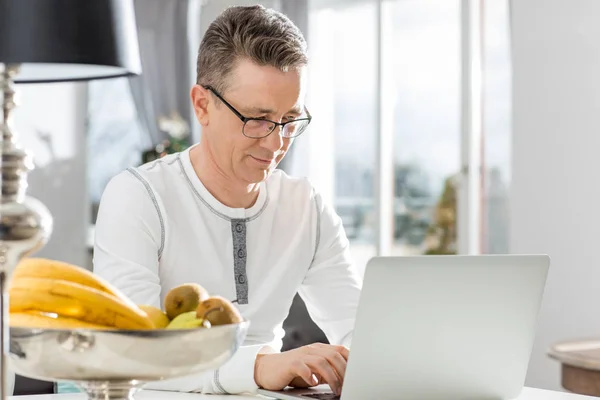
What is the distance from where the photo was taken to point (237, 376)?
4.85ft

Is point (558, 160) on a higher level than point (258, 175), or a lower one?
higher

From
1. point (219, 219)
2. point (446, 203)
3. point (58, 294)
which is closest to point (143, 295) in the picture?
point (219, 219)

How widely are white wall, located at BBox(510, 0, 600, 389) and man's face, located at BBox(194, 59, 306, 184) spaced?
8.16 ft

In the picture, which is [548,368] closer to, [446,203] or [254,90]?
[446,203]

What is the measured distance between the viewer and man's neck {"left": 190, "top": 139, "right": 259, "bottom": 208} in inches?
76.4

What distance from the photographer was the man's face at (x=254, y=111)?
177 centimetres

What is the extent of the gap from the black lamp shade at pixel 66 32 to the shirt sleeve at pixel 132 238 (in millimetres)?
464

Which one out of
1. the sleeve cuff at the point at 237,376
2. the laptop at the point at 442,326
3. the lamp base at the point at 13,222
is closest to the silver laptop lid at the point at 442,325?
the laptop at the point at 442,326

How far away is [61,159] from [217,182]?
408cm

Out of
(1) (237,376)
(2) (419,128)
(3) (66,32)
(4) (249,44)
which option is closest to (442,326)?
Answer: (1) (237,376)

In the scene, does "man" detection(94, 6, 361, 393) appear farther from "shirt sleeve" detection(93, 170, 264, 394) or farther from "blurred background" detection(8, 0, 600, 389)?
"blurred background" detection(8, 0, 600, 389)

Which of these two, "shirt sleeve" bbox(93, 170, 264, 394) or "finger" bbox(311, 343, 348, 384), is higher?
"shirt sleeve" bbox(93, 170, 264, 394)

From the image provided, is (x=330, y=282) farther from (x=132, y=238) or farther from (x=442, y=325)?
(x=442, y=325)

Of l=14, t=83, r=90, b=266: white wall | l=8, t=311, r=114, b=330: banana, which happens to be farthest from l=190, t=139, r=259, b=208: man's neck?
l=14, t=83, r=90, b=266: white wall
